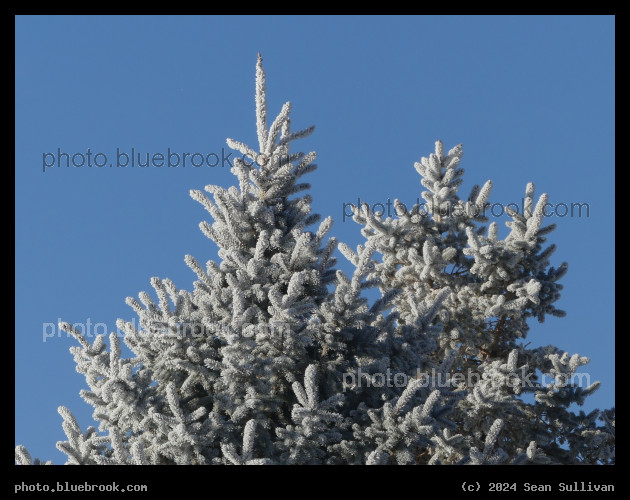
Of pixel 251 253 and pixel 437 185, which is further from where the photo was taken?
pixel 437 185

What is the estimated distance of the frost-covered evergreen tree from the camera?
342 inches

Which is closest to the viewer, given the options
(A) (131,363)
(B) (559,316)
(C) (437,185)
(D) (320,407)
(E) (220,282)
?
A: (D) (320,407)

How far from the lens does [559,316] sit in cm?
1462

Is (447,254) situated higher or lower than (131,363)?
higher

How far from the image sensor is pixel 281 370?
945cm

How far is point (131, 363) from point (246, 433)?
1.98m

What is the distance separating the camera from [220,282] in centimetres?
1021

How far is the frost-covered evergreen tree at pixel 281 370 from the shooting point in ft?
28.5

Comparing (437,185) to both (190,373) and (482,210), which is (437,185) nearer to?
(482,210)

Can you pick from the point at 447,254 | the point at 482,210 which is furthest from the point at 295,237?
the point at 482,210
